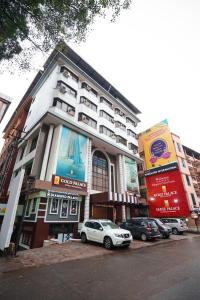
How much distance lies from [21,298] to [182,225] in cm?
2225

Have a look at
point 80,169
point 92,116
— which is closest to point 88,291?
point 80,169

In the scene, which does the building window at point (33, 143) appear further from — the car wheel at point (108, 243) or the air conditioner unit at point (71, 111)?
the car wheel at point (108, 243)

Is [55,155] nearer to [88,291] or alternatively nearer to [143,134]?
[88,291]

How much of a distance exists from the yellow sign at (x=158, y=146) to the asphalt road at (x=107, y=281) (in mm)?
24606

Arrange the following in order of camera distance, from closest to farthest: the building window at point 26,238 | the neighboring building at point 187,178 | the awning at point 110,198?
the building window at point 26,238, the awning at point 110,198, the neighboring building at point 187,178

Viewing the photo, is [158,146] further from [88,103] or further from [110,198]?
[110,198]

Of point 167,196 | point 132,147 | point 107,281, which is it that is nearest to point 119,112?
point 132,147

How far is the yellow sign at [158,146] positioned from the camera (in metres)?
31.4

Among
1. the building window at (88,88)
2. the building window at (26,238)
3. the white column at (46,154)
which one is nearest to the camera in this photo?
the building window at (26,238)

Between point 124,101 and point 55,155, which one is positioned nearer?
point 55,155

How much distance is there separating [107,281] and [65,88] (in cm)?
2242

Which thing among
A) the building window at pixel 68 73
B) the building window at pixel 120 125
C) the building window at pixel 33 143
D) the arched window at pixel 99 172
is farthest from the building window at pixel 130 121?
the building window at pixel 33 143

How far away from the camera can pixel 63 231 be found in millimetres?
17781

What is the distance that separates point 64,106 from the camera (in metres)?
22.5
